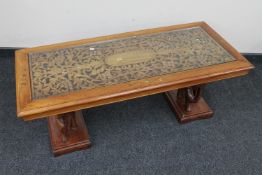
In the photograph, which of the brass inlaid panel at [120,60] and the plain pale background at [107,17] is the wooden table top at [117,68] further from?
the plain pale background at [107,17]

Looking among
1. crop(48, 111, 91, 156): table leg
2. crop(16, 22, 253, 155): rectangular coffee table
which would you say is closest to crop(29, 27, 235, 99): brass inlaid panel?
crop(16, 22, 253, 155): rectangular coffee table

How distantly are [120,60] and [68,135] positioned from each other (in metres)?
0.51

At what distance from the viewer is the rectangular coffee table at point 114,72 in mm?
1166

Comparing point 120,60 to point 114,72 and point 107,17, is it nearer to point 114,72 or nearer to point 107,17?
point 114,72

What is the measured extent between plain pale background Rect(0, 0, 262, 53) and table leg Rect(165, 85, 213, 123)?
0.58 metres

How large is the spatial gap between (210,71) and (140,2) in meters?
0.77

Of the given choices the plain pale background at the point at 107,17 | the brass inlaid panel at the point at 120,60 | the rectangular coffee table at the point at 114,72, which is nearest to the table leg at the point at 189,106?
the rectangular coffee table at the point at 114,72

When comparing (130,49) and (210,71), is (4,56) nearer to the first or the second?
(130,49)

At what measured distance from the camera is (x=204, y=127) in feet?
5.49

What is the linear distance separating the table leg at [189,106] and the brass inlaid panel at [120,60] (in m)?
0.26

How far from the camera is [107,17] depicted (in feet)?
6.18

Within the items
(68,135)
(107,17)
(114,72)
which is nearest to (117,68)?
(114,72)

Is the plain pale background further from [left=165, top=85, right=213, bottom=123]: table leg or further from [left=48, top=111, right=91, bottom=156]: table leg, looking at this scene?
[left=48, top=111, right=91, bottom=156]: table leg

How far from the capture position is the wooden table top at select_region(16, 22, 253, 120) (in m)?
1.16
